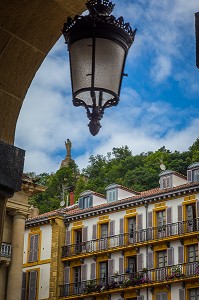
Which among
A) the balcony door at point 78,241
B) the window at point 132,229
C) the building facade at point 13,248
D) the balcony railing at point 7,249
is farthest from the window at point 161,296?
the balcony railing at point 7,249

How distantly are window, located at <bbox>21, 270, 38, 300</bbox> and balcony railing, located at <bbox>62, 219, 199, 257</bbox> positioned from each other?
2710 millimetres

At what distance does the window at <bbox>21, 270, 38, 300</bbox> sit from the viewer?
49.7m

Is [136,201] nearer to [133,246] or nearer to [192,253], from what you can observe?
[133,246]

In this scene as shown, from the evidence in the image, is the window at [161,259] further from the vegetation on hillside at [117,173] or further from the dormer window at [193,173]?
the vegetation on hillside at [117,173]

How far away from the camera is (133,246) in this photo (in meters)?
47.2

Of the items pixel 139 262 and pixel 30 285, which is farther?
pixel 30 285

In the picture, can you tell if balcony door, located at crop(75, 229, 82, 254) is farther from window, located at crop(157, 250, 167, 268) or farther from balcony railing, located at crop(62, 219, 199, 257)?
window, located at crop(157, 250, 167, 268)

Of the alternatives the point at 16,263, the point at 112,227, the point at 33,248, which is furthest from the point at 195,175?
the point at 16,263

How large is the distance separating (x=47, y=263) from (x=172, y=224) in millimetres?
10706

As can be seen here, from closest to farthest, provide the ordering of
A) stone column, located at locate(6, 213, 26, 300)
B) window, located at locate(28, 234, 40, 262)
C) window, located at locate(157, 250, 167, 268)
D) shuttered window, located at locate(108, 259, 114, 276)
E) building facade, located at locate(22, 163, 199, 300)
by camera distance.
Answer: stone column, located at locate(6, 213, 26, 300)
building facade, located at locate(22, 163, 199, 300)
window, located at locate(157, 250, 167, 268)
shuttered window, located at locate(108, 259, 114, 276)
window, located at locate(28, 234, 40, 262)

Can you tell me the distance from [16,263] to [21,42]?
30292 millimetres

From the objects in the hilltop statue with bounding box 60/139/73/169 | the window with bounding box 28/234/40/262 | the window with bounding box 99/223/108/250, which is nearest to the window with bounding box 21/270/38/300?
the window with bounding box 28/234/40/262

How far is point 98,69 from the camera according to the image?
16.5 feet

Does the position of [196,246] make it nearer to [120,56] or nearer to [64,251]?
[64,251]
